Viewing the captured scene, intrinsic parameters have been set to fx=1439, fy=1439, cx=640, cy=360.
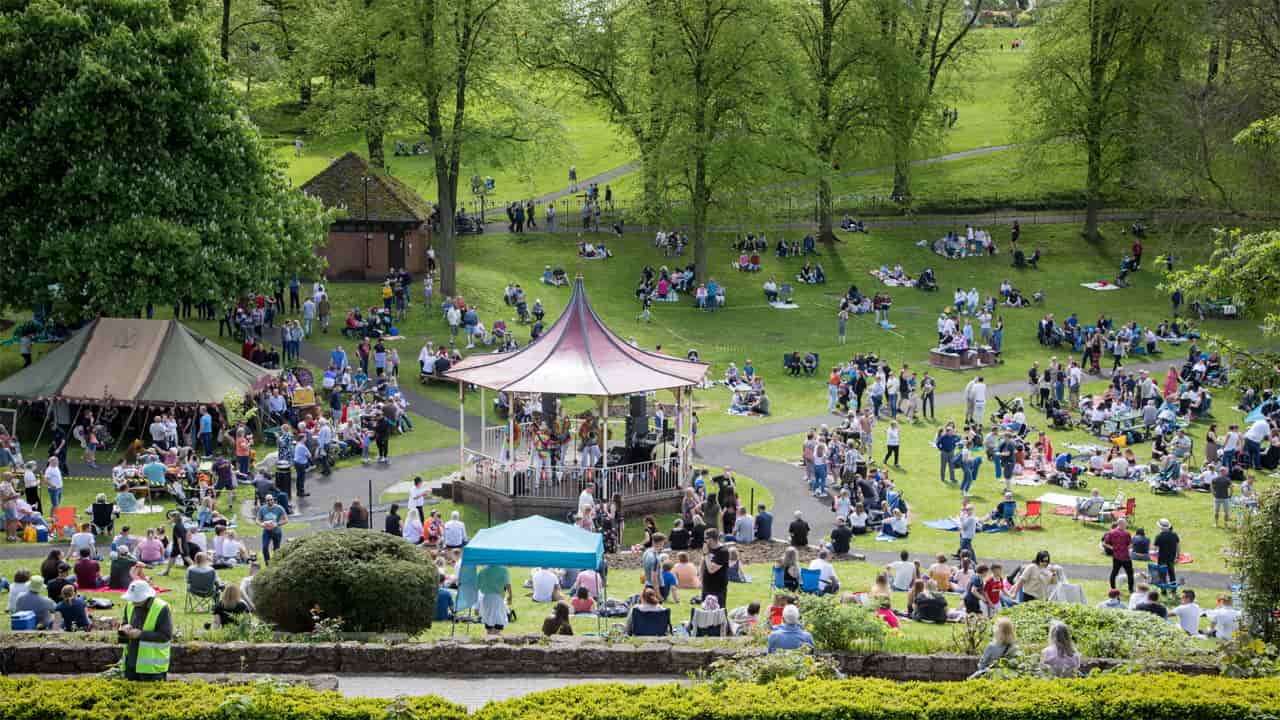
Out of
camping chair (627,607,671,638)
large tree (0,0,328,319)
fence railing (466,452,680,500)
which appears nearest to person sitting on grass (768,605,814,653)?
camping chair (627,607,671,638)

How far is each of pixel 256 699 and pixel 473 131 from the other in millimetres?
37476

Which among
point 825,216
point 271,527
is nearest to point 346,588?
point 271,527

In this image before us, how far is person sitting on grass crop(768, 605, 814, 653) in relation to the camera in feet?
59.7

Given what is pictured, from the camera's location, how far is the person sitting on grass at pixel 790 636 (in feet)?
59.7

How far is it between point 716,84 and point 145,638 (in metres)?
42.0

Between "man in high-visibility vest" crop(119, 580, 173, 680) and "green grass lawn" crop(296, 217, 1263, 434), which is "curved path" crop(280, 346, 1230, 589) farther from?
"man in high-visibility vest" crop(119, 580, 173, 680)

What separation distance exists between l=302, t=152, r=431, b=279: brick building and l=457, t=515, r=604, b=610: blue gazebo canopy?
102ft

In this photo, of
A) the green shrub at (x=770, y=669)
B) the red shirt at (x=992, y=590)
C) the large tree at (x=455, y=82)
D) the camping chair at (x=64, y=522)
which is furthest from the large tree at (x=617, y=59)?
the green shrub at (x=770, y=669)

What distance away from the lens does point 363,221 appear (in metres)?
52.3

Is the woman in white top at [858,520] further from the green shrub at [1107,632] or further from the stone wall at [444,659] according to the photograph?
the stone wall at [444,659]

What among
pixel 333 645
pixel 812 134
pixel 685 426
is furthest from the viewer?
pixel 812 134

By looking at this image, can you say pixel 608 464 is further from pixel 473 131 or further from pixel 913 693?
pixel 473 131

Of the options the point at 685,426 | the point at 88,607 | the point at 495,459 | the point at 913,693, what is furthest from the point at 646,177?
the point at 913,693

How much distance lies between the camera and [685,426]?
34875mm
